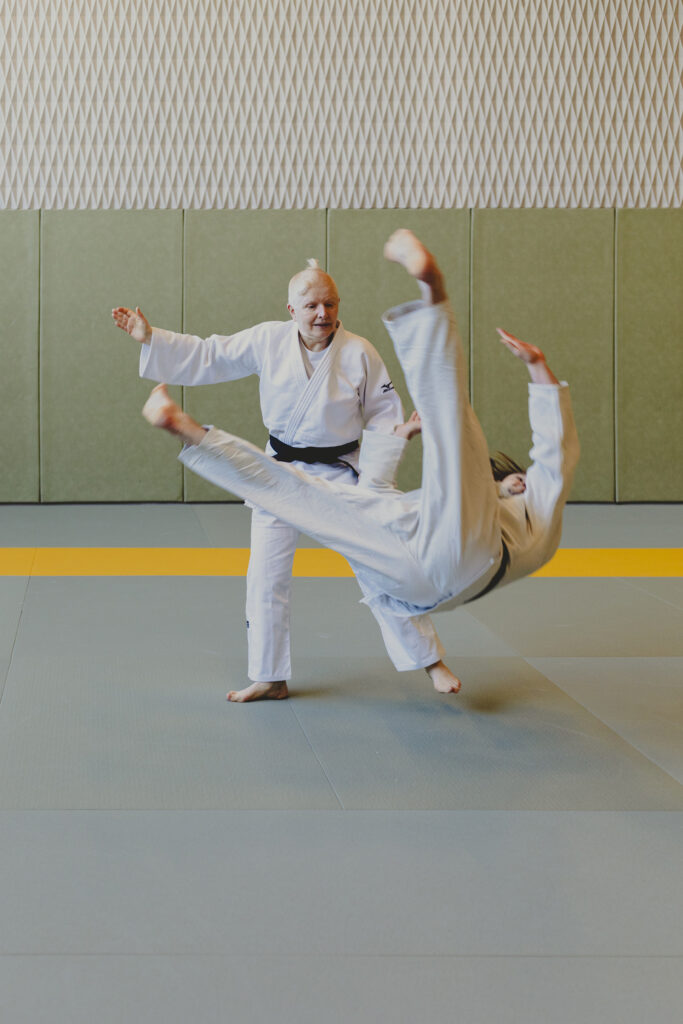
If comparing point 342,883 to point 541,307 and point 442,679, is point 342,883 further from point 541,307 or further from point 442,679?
point 541,307

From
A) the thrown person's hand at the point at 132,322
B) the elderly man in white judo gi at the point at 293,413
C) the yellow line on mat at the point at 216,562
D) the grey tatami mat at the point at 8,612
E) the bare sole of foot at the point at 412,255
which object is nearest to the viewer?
the bare sole of foot at the point at 412,255

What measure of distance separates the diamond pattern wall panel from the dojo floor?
4566 mm

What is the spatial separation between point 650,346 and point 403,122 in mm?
2455

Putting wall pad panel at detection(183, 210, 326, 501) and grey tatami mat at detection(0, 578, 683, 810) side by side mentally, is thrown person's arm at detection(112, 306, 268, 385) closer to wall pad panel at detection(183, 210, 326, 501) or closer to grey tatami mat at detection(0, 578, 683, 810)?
grey tatami mat at detection(0, 578, 683, 810)

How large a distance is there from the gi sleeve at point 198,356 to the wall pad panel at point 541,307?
4940mm

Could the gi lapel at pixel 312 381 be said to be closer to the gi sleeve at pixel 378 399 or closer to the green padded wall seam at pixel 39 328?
the gi sleeve at pixel 378 399

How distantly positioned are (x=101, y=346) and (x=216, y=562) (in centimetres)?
295

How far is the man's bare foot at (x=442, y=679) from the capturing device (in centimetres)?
324

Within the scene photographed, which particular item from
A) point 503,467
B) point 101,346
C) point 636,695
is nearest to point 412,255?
point 503,467

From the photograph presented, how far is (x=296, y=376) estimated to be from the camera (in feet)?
10.6

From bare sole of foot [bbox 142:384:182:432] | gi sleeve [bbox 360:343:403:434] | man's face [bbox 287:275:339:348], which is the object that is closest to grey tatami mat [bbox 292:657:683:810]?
gi sleeve [bbox 360:343:403:434]

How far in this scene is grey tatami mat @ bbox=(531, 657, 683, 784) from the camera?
293 cm

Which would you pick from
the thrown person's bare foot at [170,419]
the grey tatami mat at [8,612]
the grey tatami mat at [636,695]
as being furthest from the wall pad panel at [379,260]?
the thrown person's bare foot at [170,419]

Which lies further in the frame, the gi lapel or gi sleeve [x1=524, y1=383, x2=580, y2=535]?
the gi lapel
